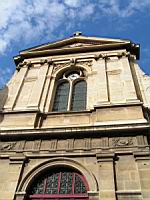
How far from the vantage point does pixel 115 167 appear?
1052 cm

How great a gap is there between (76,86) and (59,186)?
23.3 ft

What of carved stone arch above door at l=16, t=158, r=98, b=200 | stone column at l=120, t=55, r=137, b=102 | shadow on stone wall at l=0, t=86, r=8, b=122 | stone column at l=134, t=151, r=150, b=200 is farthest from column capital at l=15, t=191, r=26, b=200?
stone column at l=120, t=55, r=137, b=102

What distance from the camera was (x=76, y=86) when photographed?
16.5m

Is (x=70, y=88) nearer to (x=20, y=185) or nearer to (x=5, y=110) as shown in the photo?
(x=5, y=110)

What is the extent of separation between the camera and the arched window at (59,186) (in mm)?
10219

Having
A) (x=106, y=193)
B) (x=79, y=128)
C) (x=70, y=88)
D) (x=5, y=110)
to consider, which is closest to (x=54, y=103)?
(x=70, y=88)

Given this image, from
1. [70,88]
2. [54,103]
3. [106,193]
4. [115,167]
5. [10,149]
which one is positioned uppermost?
[70,88]

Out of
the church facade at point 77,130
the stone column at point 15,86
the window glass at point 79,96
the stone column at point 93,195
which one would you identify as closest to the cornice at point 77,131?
the church facade at point 77,130

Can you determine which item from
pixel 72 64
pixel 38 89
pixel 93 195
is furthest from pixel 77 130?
pixel 72 64

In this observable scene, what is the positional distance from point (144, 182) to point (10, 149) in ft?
18.0

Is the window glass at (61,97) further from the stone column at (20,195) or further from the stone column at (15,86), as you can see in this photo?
the stone column at (20,195)

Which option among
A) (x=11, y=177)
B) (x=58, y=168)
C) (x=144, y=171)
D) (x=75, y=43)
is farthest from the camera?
(x=75, y=43)

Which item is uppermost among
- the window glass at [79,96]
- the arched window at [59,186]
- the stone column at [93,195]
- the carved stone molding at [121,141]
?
the window glass at [79,96]

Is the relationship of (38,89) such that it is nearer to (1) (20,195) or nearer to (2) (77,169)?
(2) (77,169)
